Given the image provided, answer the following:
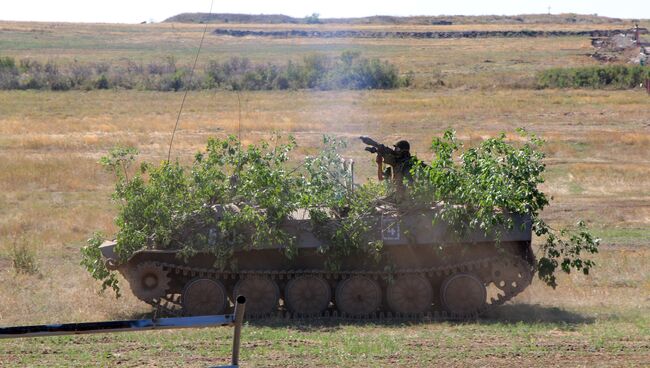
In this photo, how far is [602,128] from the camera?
3859 cm

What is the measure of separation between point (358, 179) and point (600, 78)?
3627 centimetres

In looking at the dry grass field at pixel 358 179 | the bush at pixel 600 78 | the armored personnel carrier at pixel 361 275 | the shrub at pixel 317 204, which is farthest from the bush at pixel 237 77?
A: the armored personnel carrier at pixel 361 275

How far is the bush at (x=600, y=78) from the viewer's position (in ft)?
190

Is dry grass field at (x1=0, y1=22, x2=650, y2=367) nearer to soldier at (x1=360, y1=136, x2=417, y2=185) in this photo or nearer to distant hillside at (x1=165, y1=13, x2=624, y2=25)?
soldier at (x1=360, y1=136, x2=417, y2=185)

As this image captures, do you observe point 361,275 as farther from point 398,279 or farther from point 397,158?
point 397,158

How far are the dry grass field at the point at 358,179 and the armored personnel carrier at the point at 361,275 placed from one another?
1.42 feet

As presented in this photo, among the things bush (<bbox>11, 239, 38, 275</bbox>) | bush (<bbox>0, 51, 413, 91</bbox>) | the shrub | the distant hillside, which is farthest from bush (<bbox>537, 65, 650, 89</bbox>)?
the distant hillside

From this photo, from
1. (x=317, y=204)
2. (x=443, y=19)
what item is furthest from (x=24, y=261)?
(x=443, y=19)

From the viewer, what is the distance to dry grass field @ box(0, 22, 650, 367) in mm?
11688

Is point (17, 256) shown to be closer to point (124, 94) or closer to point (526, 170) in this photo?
point (526, 170)

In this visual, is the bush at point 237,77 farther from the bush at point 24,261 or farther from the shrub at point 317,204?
the shrub at point 317,204

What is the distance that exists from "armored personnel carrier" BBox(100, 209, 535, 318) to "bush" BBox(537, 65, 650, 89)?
149 feet

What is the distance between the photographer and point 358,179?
86.0ft

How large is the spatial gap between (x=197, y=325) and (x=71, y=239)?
1359cm
